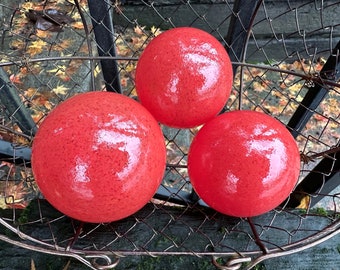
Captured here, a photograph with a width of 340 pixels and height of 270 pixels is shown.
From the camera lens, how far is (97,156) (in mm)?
733

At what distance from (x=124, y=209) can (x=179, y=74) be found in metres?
0.29

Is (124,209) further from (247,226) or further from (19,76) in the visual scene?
(19,76)

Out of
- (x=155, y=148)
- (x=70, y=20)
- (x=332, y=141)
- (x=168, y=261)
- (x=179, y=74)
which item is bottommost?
(x=332, y=141)

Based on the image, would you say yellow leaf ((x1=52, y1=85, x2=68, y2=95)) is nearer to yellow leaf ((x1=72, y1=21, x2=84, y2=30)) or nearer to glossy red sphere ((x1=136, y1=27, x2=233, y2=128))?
yellow leaf ((x1=72, y1=21, x2=84, y2=30))

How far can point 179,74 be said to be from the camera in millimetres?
852

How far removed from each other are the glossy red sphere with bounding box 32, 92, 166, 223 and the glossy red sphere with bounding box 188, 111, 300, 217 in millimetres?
112

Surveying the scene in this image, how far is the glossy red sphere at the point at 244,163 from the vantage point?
0.82 m

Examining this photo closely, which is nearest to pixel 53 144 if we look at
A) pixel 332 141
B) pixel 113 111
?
pixel 113 111

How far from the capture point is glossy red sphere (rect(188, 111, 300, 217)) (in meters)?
0.82

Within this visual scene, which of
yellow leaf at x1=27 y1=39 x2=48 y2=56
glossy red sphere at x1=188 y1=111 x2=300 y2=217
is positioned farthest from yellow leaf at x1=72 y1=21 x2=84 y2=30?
glossy red sphere at x1=188 y1=111 x2=300 y2=217

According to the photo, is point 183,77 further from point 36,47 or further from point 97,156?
point 36,47

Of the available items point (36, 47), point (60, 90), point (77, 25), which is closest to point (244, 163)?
point (60, 90)

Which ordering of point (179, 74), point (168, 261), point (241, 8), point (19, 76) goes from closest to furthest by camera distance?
point (179, 74) < point (168, 261) < point (241, 8) < point (19, 76)

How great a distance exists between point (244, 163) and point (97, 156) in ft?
0.95
